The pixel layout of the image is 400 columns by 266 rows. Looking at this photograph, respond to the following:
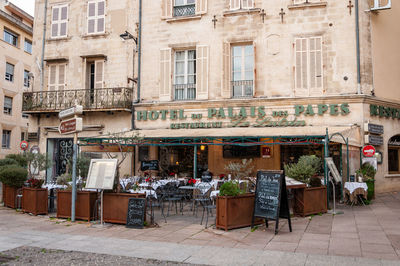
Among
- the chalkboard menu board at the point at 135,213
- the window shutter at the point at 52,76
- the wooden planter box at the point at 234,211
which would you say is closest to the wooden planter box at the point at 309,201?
the wooden planter box at the point at 234,211

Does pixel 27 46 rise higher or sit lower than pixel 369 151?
higher

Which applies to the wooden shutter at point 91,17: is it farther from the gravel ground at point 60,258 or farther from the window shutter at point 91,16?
the gravel ground at point 60,258

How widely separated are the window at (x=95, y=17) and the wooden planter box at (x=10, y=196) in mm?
7864

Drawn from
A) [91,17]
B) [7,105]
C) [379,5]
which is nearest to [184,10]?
[91,17]

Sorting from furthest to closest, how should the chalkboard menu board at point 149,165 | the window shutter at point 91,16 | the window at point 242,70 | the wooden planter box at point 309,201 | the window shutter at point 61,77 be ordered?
the window shutter at point 61,77 < the window shutter at point 91,16 < the window at point 242,70 < the chalkboard menu board at point 149,165 < the wooden planter box at point 309,201

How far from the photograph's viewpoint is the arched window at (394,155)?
1382cm

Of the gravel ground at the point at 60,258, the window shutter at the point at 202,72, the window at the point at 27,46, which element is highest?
the window at the point at 27,46

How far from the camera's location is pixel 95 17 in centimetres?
1603

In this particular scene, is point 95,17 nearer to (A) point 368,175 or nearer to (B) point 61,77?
(B) point 61,77

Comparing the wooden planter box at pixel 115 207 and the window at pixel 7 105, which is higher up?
the window at pixel 7 105

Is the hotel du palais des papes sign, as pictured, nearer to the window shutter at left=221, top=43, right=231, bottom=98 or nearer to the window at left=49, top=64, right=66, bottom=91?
the window shutter at left=221, top=43, right=231, bottom=98

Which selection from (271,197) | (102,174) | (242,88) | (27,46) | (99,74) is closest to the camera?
(271,197)

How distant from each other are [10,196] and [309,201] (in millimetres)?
8395

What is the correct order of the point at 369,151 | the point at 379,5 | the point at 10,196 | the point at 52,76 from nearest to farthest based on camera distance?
the point at 10,196
the point at 369,151
the point at 379,5
the point at 52,76
